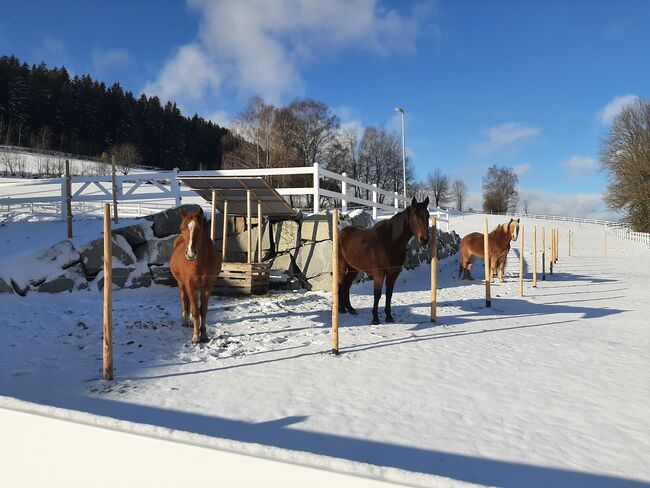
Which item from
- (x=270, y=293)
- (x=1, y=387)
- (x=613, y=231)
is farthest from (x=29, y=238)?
(x=613, y=231)

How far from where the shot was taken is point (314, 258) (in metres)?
9.98

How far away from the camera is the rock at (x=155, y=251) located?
9.20m

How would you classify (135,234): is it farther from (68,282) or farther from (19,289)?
(19,289)

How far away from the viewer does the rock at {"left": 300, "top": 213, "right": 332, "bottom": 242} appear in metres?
10.2

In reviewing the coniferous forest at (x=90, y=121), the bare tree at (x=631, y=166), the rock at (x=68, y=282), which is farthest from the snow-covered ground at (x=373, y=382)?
the coniferous forest at (x=90, y=121)

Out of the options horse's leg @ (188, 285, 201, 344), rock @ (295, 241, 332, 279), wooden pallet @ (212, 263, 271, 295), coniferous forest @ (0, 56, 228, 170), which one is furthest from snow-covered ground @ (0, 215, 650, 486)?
coniferous forest @ (0, 56, 228, 170)

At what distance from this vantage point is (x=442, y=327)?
6.41 meters

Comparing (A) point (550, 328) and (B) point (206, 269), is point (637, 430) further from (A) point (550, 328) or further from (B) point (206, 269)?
(B) point (206, 269)

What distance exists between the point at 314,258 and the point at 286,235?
45.6 inches

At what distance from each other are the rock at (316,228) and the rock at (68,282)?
499 cm

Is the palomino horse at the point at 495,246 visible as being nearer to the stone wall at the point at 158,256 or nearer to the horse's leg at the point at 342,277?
the stone wall at the point at 158,256

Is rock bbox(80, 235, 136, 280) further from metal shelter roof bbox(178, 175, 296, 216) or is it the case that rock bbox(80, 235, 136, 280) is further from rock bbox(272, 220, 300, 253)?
rock bbox(272, 220, 300, 253)

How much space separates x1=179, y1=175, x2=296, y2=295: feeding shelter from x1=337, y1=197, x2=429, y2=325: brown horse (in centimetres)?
221

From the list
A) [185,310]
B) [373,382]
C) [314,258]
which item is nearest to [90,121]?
[314,258]
